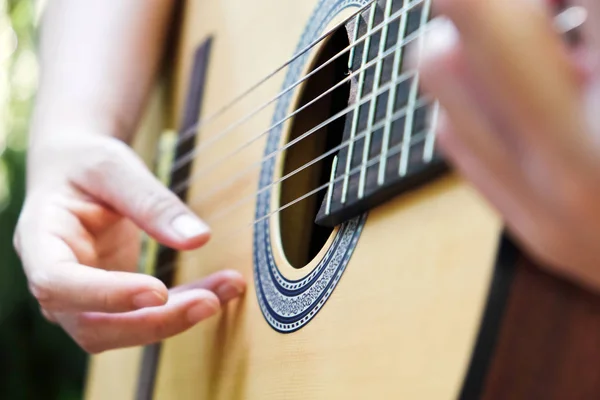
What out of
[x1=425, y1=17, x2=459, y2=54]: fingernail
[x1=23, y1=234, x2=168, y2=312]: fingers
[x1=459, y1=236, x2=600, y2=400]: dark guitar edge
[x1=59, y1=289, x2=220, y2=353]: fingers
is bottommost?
[x1=459, y1=236, x2=600, y2=400]: dark guitar edge

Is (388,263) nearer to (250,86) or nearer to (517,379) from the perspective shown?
(517,379)

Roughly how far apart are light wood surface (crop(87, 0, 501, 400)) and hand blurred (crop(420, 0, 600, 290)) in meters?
0.05

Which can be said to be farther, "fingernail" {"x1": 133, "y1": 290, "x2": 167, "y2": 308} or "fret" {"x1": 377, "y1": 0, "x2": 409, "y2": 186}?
"fingernail" {"x1": 133, "y1": 290, "x2": 167, "y2": 308}

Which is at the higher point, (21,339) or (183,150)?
(183,150)

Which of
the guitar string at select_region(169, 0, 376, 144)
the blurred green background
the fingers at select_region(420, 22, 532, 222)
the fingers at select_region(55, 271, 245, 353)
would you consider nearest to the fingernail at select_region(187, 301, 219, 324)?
the fingers at select_region(55, 271, 245, 353)

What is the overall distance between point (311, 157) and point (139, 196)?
0.18 m

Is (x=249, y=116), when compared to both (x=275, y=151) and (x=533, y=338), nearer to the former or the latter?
(x=275, y=151)

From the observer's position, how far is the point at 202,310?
59cm

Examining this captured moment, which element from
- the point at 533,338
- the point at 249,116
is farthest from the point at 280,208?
the point at 533,338

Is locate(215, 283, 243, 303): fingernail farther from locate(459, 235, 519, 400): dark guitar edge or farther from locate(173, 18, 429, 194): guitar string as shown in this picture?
locate(459, 235, 519, 400): dark guitar edge

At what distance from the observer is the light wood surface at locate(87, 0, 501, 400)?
343 mm

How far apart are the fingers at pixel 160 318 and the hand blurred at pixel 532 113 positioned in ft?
1.16

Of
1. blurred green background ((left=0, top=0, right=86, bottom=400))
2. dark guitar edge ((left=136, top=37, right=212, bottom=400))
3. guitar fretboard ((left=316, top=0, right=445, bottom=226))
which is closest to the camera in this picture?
guitar fretboard ((left=316, top=0, right=445, bottom=226))

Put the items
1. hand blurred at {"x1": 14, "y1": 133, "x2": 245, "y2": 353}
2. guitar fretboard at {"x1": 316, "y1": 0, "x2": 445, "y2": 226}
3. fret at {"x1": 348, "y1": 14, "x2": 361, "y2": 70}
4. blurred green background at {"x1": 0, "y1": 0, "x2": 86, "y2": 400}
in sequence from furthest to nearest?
1. blurred green background at {"x1": 0, "y1": 0, "x2": 86, "y2": 400}
2. hand blurred at {"x1": 14, "y1": 133, "x2": 245, "y2": 353}
3. fret at {"x1": 348, "y1": 14, "x2": 361, "y2": 70}
4. guitar fretboard at {"x1": 316, "y1": 0, "x2": 445, "y2": 226}
